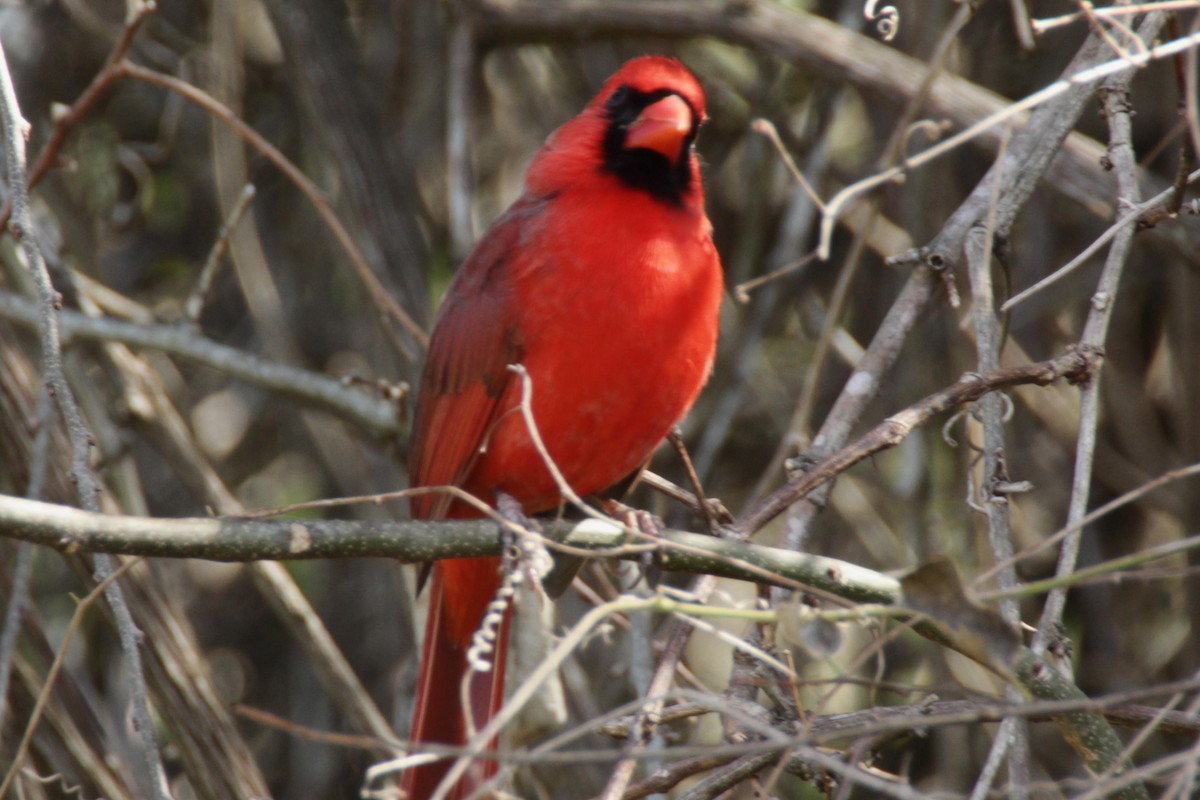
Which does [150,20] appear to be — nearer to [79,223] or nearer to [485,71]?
[79,223]

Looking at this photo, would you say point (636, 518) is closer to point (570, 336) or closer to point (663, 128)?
point (570, 336)

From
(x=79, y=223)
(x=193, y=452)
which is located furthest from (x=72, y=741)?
(x=79, y=223)

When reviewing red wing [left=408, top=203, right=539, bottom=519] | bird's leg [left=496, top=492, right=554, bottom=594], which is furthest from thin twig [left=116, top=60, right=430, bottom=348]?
bird's leg [left=496, top=492, right=554, bottom=594]

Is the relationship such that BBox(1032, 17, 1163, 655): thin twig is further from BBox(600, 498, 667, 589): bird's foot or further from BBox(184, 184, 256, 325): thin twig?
BBox(184, 184, 256, 325): thin twig

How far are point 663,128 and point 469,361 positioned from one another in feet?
1.89

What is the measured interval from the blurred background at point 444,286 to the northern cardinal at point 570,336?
37cm

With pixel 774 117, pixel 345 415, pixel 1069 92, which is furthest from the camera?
pixel 774 117

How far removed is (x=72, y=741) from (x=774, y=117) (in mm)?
2357

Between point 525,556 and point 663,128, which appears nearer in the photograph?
point 525,556

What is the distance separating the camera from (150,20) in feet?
12.5

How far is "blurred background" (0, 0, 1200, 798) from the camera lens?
3.20 meters

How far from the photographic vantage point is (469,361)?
258cm

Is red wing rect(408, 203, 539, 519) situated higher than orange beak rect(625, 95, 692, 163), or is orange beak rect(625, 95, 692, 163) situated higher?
orange beak rect(625, 95, 692, 163)

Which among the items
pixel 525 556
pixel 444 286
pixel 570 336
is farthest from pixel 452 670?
pixel 444 286
